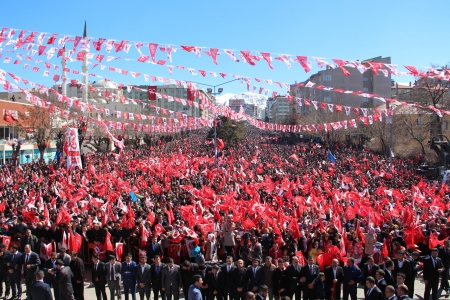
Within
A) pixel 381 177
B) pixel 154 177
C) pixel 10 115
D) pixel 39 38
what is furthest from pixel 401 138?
pixel 39 38

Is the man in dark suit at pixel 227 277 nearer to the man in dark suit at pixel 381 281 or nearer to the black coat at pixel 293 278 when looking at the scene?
the black coat at pixel 293 278

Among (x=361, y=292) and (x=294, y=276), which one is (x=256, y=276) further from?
(x=361, y=292)

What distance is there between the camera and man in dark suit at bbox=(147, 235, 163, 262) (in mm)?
9836

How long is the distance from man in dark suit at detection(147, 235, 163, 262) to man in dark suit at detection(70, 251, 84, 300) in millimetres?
1767

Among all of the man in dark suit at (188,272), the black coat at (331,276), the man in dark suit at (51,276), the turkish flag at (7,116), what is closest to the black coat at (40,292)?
the man in dark suit at (51,276)

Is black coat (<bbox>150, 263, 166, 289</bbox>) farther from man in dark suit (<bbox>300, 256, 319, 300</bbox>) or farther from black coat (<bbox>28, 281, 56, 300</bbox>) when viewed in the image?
man in dark suit (<bbox>300, 256, 319, 300</bbox>)

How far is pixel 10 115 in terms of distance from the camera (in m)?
34.2

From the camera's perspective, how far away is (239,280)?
7996mm

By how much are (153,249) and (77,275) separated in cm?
188

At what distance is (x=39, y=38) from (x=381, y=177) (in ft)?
62.0

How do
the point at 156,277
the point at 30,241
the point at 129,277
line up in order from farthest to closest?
the point at 30,241 → the point at 129,277 → the point at 156,277

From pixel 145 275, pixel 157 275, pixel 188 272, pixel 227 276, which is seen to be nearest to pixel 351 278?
pixel 227 276

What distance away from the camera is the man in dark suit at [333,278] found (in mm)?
8047

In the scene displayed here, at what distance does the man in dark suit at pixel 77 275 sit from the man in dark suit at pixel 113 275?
51 cm
